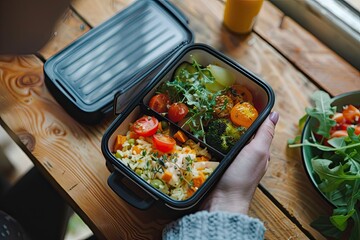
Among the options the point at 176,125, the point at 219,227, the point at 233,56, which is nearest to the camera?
the point at 219,227

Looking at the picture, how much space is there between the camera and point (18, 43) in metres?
0.54

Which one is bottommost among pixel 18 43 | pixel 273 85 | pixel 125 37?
pixel 273 85

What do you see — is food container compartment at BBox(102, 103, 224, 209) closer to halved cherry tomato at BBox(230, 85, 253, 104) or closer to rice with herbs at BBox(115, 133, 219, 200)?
rice with herbs at BBox(115, 133, 219, 200)

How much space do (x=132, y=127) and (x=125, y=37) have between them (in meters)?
0.31

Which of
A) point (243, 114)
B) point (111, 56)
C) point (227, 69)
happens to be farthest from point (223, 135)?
point (111, 56)

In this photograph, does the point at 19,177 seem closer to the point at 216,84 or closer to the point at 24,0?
the point at 216,84

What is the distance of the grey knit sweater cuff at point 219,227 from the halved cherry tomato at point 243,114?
8.1 inches

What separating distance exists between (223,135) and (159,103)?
16 cm

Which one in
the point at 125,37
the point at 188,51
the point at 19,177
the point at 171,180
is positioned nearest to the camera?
the point at 171,180

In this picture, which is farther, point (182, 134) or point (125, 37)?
point (125, 37)

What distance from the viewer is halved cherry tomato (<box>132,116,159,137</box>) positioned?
1.04 metres

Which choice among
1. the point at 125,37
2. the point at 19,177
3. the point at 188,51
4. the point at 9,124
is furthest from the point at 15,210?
the point at 188,51

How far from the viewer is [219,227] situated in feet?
3.13

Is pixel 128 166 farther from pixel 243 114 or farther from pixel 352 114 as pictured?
pixel 352 114
